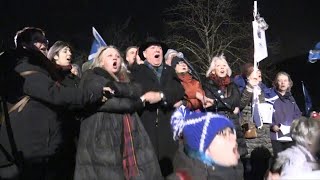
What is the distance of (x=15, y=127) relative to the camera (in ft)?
15.5

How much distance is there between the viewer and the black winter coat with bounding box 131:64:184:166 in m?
5.65

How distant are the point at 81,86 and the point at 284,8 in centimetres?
1633

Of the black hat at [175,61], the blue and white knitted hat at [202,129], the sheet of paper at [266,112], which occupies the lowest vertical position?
the blue and white knitted hat at [202,129]

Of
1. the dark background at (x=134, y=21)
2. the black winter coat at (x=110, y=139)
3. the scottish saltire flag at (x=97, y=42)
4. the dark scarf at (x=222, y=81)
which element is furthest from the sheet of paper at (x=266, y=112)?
the dark background at (x=134, y=21)

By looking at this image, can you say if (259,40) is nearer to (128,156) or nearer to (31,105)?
(128,156)

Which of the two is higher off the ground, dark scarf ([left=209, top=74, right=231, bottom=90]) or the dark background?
the dark background

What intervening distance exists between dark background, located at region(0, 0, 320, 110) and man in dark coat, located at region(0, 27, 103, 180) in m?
11.5

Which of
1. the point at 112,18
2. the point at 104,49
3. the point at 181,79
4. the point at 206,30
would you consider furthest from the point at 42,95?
the point at 206,30

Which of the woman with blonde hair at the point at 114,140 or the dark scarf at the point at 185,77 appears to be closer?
the woman with blonde hair at the point at 114,140

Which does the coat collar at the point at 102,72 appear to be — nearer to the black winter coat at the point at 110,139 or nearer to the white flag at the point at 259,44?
the black winter coat at the point at 110,139

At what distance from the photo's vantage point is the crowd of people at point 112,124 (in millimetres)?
3820

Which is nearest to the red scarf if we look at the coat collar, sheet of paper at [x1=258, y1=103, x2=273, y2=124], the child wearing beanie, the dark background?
the coat collar

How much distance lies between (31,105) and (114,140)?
2.68 ft

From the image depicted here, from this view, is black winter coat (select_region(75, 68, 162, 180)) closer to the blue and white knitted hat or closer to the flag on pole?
the blue and white knitted hat
